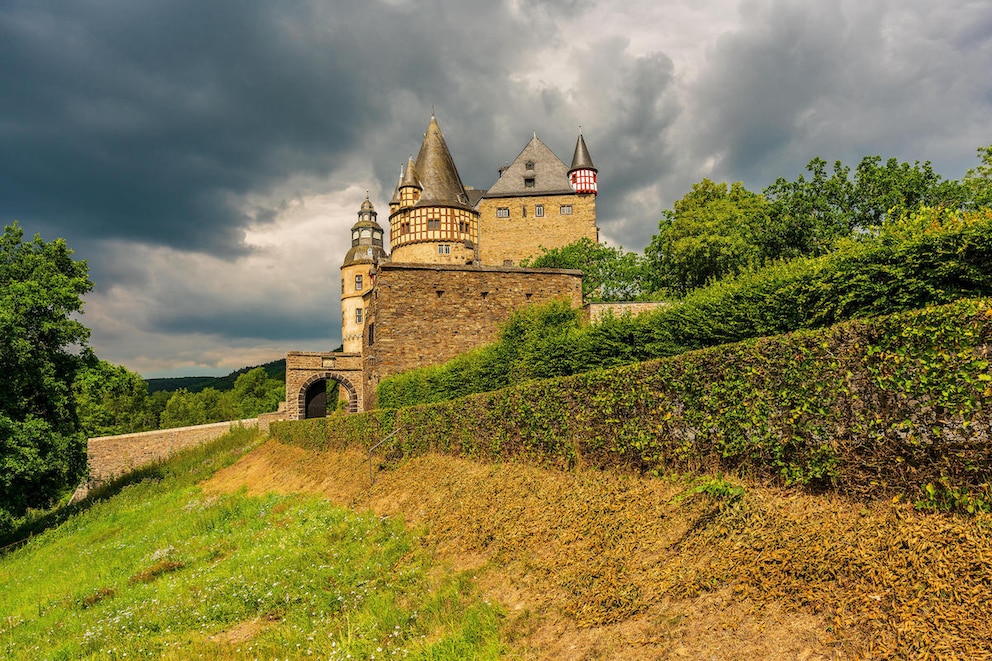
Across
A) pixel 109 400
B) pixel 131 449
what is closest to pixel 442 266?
pixel 131 449

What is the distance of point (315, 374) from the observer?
39.0 meters

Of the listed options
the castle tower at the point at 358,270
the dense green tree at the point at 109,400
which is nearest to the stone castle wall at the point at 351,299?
the castle tower at the point at 358,270

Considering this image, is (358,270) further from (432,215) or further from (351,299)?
(432,215)

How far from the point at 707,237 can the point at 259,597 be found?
1303 inches

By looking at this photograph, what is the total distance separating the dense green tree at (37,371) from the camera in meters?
21.9

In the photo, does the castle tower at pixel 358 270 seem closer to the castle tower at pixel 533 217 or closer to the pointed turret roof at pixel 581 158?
the castle tower at pixel 533 217

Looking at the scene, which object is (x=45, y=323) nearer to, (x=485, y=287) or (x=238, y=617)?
(x=485, y=287)

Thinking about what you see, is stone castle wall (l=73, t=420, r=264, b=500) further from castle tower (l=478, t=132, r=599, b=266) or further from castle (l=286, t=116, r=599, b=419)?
castle tower (l=478, t=132, r=599, b=266)

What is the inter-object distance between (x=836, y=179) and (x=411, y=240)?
35.2 m

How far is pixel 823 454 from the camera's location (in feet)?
18.9

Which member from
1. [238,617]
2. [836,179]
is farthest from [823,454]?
[836,179]

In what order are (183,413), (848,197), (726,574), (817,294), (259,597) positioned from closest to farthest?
(726,574) → (817,294) → (259,597) → (848,197) → (183,413)

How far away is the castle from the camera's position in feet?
81.0

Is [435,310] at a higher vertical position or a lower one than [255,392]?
higher
